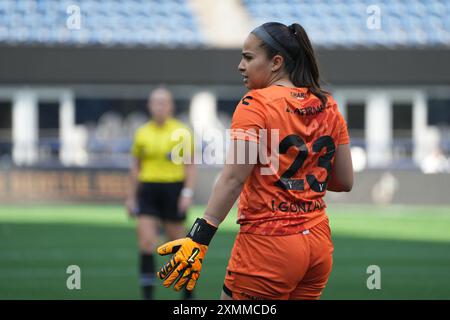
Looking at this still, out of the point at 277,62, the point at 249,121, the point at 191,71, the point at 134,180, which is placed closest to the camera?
the point at 249,121

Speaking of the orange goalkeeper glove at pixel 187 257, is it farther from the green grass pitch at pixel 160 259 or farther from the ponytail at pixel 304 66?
the green grass pitch at pixel 160 259

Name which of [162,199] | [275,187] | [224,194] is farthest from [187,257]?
[162,199]

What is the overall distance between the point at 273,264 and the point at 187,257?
402mm

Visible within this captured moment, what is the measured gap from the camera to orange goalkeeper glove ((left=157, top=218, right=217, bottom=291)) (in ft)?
13.3

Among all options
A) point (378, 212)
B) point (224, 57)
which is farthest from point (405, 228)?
point (224, 57)

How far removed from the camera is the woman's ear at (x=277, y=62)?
420 cm

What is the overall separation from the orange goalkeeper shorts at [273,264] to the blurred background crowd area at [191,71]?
21.5m

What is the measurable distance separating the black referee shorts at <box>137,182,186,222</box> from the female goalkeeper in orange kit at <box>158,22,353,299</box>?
16.8ft

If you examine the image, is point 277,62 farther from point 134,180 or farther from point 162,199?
point 134,180

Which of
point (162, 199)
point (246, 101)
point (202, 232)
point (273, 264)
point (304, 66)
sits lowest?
point (273, 264)

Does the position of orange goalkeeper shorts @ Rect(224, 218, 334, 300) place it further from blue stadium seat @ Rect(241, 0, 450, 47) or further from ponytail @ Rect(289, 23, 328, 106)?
blue stadium seat @ Rect(241, 0, 450, 47)

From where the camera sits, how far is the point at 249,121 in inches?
157

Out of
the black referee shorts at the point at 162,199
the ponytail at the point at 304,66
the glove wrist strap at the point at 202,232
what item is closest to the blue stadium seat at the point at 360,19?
the black referee shorts at the point at 162,199

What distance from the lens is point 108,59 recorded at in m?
27.2
